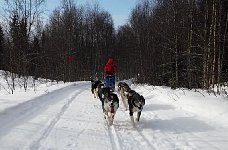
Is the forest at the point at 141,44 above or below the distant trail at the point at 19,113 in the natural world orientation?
above

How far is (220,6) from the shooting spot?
13984 mm

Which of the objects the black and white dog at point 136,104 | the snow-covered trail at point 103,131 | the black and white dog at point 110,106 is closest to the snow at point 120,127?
the snow-covered trail at point 103,131

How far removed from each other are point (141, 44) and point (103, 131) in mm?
28518

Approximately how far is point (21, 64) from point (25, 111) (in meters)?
12.0

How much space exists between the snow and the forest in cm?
312

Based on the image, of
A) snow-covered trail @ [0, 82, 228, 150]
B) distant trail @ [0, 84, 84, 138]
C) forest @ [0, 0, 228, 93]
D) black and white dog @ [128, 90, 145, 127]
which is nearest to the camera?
snow-covered trail @ [0, 82, 228, 150]

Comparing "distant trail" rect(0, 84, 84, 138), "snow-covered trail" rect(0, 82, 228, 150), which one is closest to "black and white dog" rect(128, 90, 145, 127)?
"snow-covered trail" rect(0, 82, 228, 150)

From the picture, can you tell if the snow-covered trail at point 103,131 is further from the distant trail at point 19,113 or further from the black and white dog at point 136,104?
the black and white dog at point 136,104

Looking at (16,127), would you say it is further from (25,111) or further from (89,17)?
(89,17)

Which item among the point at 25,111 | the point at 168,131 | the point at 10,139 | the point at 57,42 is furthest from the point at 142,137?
the point at 57,42

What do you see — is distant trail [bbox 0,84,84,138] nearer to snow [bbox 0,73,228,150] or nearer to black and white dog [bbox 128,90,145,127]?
snow [bbox 0,73,228,150]

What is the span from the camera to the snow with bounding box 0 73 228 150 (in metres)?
6.62

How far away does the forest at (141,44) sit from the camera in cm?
1562

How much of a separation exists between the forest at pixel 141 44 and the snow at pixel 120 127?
3.12 meters
